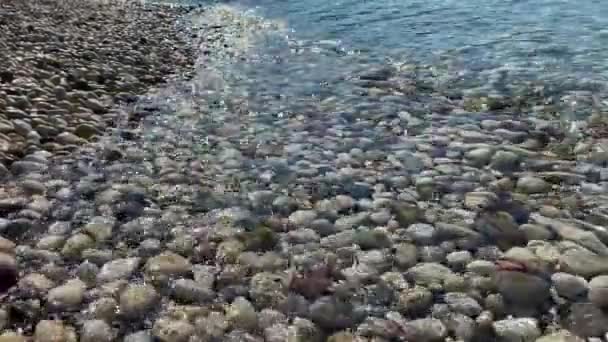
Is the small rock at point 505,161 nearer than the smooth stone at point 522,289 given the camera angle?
No

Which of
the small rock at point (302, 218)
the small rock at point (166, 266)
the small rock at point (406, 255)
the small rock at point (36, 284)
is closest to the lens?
the small rock at point (36, 284)

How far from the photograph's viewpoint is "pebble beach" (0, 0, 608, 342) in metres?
4.40

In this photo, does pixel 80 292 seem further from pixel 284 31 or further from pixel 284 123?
pixel 284 31

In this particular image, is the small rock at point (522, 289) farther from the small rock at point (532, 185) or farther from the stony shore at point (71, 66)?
the stony shore at point (71, 66)

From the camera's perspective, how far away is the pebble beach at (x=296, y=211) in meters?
4.40

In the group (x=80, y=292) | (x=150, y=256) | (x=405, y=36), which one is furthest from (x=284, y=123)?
(x=405, y=36)

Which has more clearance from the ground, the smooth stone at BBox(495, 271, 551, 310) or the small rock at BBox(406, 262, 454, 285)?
the small rock at BBox(406, 262, 454, 285)

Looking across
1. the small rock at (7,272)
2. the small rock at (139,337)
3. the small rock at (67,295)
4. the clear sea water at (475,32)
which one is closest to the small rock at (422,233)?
the small rock at (139,337)

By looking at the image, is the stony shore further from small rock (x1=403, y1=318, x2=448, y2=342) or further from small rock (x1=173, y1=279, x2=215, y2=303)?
small rock (x1=403, y1=318, x2=448, y2=342)

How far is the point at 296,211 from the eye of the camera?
5.98 m

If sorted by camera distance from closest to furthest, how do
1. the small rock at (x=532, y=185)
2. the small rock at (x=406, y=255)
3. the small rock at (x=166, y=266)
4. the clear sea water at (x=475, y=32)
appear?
1. the small rock at (x=166, y=266)
2. the small rock at (x=406, y=255)
3. the small rock at (x=532, y=185)
4. the clear sea water at (x=475, y=32)

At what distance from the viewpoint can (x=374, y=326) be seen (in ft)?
14.1

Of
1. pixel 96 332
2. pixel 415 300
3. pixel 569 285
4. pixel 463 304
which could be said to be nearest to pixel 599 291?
pixel 569 285

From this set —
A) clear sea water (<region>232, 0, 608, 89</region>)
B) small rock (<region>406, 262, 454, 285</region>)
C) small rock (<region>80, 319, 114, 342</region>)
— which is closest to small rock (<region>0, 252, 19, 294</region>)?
small rock (<region>80, 319, 114, 342</region>)
